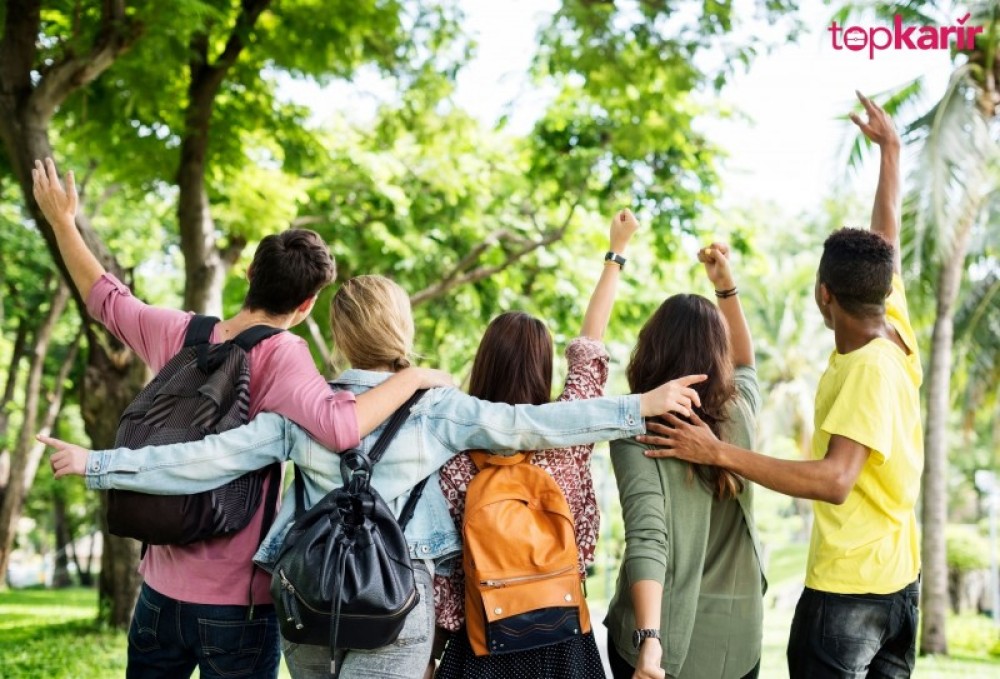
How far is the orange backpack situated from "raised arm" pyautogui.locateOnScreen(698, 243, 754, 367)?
0.96 m

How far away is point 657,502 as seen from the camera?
308 cm

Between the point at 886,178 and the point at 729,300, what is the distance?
0.70 m

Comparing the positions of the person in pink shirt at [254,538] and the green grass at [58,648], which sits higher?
the person in pink shirt at [254,538]

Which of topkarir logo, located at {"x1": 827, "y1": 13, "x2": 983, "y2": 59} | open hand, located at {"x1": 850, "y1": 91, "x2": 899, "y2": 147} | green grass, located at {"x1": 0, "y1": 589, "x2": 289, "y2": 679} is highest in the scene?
topkarir logo, located at {"x1": 827, "y1": 13, "x2": 983, "y2": 59}

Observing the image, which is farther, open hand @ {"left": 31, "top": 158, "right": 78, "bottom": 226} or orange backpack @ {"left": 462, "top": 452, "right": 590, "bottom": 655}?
open hand @ {"left": 31, "top": 158, "right": 78, "bottom": 226}

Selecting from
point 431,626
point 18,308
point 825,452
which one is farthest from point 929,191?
point 18,308

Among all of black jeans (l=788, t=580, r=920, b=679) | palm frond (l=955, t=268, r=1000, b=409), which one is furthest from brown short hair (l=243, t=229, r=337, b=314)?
palm frond (l=955, t=268, r=1000, b=409)

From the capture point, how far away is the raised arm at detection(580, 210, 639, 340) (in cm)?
360

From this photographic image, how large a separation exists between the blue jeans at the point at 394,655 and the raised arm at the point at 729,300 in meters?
1.33

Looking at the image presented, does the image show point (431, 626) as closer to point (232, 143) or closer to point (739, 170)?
Result: point (232, 143)

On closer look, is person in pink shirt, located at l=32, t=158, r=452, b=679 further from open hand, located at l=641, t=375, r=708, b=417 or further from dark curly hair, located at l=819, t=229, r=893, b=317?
dark curly hair, located at l=819, t=229, r=893, b=317

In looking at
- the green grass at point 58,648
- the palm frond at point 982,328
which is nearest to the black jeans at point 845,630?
the green grass at point 58,648

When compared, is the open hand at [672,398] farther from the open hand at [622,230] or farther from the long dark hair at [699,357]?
the open hand at [622,230]

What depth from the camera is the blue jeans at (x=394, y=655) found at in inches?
114
